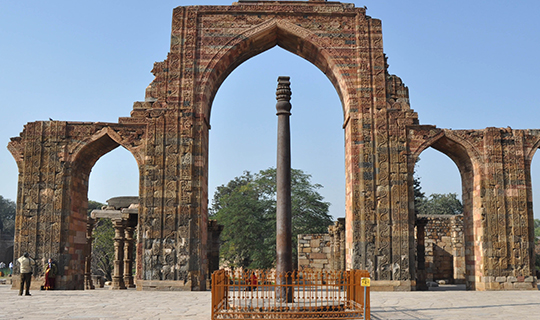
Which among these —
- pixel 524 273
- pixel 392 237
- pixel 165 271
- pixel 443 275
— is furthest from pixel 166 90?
pixel 443 275

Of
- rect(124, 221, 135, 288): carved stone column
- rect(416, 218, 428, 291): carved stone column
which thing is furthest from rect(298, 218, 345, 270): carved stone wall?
rect(124, 221, 135, 288): carved stone column

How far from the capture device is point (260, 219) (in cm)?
3064

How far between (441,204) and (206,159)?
125 ft

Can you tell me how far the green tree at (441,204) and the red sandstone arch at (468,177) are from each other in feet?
100

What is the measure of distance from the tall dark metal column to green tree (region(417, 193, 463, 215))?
3822cm

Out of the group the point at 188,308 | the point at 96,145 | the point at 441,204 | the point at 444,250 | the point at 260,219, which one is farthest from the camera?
the point at 441,204

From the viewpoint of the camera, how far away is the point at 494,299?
10.7 metres

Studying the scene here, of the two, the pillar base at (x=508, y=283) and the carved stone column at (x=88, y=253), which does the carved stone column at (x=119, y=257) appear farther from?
the pillar base at (x=508, y=283)

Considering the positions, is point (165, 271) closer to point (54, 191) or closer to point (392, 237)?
point (54, 191)

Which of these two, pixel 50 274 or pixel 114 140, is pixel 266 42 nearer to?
pixel 114 140

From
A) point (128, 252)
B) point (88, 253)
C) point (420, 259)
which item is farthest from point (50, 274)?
point (420, 259)

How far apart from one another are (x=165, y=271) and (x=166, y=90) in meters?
5.05

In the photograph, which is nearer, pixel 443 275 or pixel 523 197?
pixel 523 197

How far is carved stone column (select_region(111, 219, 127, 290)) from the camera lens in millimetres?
17066
